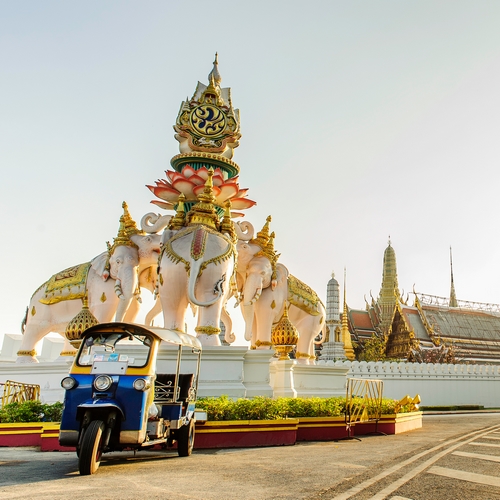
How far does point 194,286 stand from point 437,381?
2094 cm

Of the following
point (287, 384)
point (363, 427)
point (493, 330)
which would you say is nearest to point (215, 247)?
point (287, 384)

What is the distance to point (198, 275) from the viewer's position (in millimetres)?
11516

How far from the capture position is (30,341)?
1370 cm

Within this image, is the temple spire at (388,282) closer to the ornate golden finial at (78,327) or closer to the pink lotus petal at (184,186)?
the pink lotus petal at (184,186)

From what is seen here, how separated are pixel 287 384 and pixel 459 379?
63.5 ft

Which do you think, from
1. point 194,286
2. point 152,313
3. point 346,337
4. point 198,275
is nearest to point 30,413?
point 194,286

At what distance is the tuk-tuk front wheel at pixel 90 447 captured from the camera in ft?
19.0

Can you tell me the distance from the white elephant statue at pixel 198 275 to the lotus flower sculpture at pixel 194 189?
1664 mm

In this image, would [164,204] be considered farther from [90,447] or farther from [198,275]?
[90,447]

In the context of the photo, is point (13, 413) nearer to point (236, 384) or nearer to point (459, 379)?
point (236, 384)

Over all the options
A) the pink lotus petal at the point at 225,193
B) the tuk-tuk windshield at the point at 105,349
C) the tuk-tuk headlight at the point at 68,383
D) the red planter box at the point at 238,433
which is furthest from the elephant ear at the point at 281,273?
the tuk-tuk headlight at the point at 68,383

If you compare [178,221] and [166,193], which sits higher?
[166,193]

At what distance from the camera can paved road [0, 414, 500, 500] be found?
5039 millimetres

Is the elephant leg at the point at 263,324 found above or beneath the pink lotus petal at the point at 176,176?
beneath
